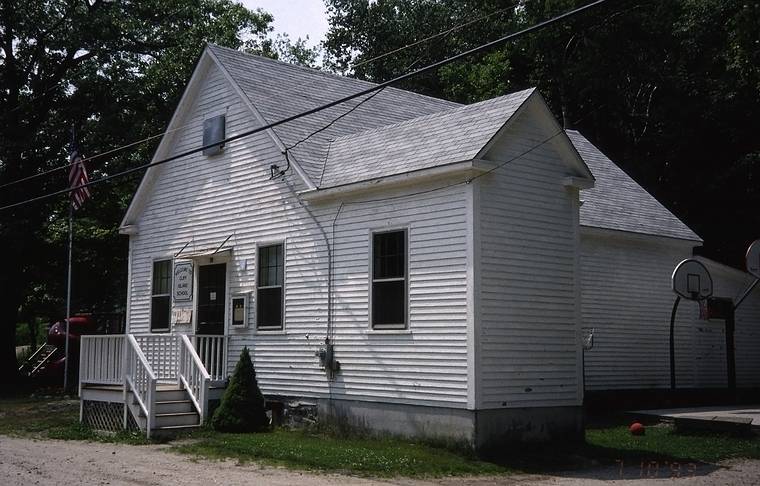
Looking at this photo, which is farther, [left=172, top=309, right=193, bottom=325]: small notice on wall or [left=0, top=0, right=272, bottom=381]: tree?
[left=0, top=0, right=272, bottom=381]: tree

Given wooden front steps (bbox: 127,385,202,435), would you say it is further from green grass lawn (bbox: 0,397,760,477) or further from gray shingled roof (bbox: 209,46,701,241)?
gray shingled roof (bbox: 209,46,701,241)

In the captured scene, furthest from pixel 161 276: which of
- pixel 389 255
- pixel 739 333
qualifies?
pixel 739 333

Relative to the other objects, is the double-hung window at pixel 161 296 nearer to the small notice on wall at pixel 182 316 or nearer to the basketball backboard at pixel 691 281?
the small notice on wall at pixel 182 316

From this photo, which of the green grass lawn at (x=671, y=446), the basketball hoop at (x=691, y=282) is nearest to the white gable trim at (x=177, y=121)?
the green grass lawn at (x=671, y=446)

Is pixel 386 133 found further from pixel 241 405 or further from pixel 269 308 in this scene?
pixel 241 405

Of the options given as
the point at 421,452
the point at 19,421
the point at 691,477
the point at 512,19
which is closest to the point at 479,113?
the point at 421,452

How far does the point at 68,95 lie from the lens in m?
30.0

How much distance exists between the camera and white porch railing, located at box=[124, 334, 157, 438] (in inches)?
586

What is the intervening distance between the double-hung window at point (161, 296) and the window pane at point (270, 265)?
324 cm

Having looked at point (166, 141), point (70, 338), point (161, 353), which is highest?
point (166, 141)

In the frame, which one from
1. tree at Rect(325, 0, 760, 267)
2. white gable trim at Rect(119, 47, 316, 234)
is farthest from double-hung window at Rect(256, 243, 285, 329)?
tree at Rect(325, 0, 760, 267)

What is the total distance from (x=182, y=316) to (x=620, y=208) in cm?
1049

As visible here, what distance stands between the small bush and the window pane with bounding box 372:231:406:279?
2888 mm

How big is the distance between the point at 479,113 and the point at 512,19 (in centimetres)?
2488
